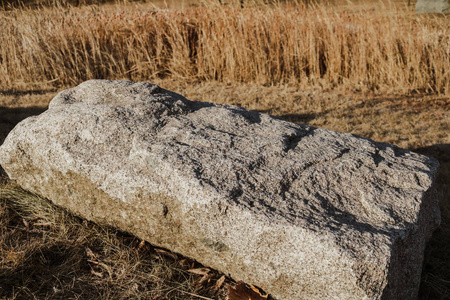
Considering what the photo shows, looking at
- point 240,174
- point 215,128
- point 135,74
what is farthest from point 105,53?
point 240,174

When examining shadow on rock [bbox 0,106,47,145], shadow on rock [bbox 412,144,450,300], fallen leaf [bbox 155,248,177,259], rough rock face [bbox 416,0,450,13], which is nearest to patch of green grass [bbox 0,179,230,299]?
fallen leaf [bbox 155,248,177,259]

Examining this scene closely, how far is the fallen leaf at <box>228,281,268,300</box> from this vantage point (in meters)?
1.81

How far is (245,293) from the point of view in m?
1.83

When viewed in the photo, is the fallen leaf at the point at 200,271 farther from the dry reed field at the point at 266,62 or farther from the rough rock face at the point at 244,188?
the dry reed field at the point at 266,62

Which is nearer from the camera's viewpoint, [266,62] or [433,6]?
[266,62]

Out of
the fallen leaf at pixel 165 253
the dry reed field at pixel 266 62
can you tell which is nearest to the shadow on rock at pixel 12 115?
the dry reed field at pixel 266 62

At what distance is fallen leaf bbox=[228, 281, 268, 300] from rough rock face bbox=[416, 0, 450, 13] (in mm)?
12396

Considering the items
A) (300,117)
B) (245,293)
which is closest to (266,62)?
(300,117)

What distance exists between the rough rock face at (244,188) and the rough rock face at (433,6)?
11.5 m

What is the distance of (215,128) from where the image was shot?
2396 mm

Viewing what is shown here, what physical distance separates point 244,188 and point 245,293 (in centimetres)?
50

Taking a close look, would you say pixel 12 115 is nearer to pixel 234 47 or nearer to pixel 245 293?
pixel 234 47

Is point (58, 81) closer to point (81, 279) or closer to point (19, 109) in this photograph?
point (19, 109)

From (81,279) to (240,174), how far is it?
3.43 feet
